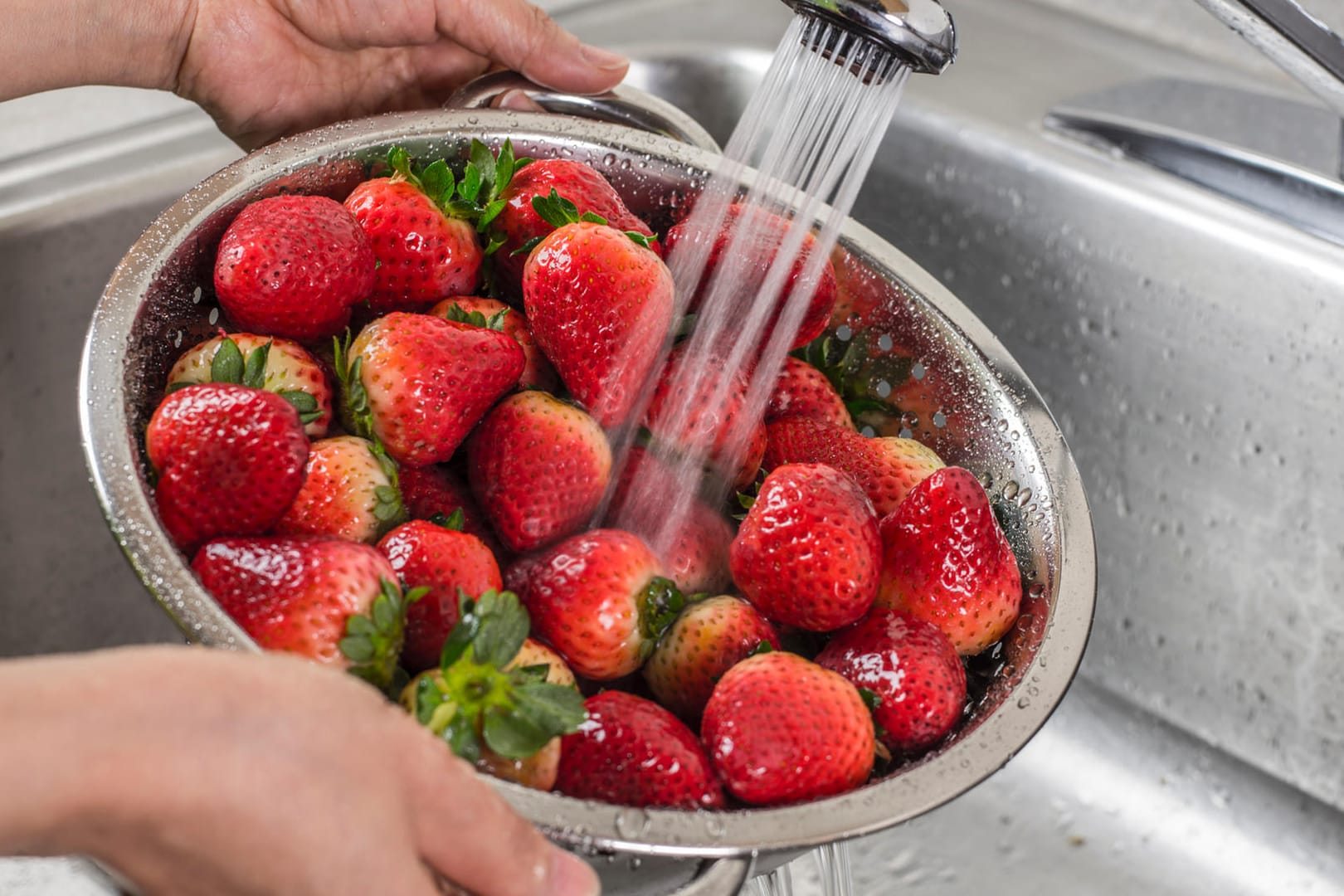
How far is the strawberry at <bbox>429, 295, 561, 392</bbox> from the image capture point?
660 mm

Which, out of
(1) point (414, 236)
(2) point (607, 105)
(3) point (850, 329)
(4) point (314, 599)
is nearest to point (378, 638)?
(4) point (314, 599)

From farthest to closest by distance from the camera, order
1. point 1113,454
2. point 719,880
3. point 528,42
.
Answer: point 1113,454 < point 528,42 < point 719,880

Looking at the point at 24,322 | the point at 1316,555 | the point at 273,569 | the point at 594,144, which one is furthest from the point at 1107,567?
the point at 24,322

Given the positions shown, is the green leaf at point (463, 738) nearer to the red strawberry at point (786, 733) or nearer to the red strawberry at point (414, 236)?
the red strawberry at point (786, 733)

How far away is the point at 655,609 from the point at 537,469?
91 mm

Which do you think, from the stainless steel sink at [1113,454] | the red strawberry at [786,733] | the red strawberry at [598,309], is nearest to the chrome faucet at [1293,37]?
the stainless steel sink at [1113,454]

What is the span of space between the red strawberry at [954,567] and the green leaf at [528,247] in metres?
0.25

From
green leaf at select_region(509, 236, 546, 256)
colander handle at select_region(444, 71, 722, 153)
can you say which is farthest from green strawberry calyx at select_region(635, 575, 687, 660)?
colander handle at select_region(444, 71, 722, 153)

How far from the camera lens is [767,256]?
0.71 meters

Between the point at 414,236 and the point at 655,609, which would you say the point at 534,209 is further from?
the point at 655,609

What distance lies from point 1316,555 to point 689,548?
0.57m

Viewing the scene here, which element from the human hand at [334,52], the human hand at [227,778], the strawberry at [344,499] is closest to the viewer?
the human hand at [227,778]

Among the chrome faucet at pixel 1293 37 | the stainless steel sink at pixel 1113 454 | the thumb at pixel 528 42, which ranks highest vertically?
the chrome faucet at pixel 1293 37

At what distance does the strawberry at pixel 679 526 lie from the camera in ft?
2.01
